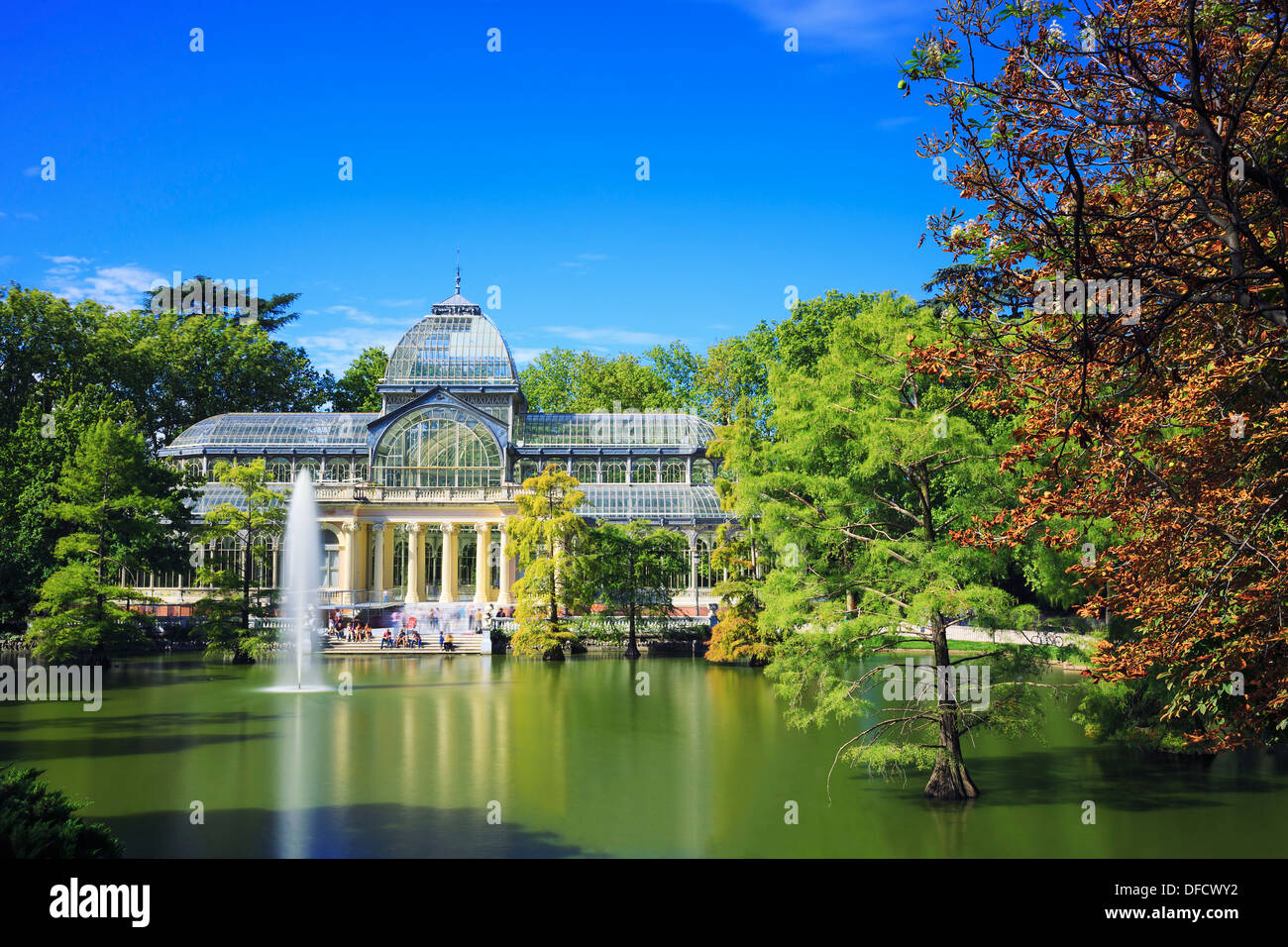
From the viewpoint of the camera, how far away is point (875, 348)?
66.2 ft

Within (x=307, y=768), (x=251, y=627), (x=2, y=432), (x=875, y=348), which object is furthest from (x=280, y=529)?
(x=875, y=348)

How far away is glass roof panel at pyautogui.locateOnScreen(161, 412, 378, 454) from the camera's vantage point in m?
59.7

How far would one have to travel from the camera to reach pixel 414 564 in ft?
186

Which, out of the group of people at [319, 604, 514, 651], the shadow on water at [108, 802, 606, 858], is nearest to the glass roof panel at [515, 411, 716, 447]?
the group of people at [319, 604, 514, 651]

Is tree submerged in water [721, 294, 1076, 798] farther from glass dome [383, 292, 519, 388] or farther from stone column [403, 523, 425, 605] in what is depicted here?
glass dome [383, 292, 519, 388]

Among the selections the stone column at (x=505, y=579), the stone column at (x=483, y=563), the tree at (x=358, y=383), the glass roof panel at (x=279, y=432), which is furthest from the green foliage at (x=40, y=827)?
the tree at (x=358, y=383)

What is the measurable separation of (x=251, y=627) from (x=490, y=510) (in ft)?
49.2

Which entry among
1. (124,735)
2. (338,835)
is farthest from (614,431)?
(338,835)

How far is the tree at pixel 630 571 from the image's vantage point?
4569 centimetres

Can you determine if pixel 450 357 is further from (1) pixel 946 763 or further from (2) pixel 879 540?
(1) pixel 946 763

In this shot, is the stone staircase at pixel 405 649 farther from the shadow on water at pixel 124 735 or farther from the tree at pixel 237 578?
the shadow on water at pixel 124 735

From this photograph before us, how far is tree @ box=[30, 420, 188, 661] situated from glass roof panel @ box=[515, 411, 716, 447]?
24.5 meters

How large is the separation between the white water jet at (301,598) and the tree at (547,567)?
8.85 m
